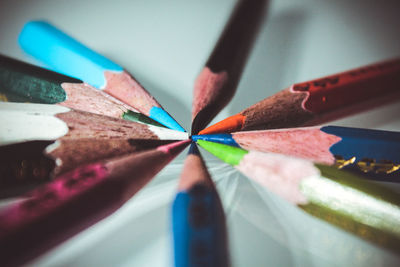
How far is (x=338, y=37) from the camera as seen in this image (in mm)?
574

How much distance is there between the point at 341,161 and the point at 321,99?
110mm

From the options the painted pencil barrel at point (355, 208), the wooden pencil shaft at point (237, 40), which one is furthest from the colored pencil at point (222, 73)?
the painted pencil barrel at point (355, 208)

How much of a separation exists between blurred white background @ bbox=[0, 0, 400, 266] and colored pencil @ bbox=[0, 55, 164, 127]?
0.11 m

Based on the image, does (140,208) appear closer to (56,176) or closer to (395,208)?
(56,176)

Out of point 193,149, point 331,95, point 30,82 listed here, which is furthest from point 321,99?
point 30,82

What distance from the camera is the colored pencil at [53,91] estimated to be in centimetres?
40

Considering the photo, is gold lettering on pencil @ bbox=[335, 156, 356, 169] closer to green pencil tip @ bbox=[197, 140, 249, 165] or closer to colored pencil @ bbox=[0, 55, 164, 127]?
green pencil tip @ bbox=[197, 140, 249, 165]

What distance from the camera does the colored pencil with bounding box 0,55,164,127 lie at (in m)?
0.40

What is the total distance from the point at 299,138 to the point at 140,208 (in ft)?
0.88

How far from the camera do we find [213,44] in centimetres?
56

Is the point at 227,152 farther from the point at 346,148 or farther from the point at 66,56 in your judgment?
the point at 66,56

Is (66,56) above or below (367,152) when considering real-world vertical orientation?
above

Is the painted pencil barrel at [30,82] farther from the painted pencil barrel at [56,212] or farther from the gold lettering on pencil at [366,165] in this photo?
the gold lettering on pencil at [366,165]

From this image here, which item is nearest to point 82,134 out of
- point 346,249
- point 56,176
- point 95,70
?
point 56,176
